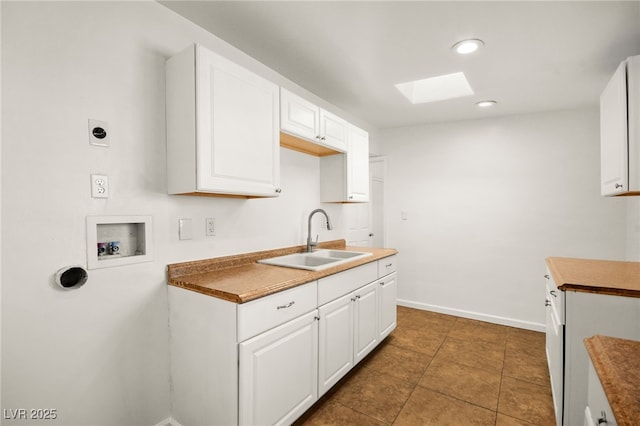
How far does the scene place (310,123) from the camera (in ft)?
7.73

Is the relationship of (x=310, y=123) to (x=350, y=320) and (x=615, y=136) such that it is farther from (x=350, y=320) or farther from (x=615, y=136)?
(x=615, y=136)

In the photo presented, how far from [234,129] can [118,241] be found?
0.82 meters

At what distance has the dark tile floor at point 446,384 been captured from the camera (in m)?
1.92

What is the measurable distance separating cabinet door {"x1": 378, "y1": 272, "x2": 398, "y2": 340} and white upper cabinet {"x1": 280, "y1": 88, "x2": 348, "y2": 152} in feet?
4.09

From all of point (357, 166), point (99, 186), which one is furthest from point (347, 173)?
point (99, 186)

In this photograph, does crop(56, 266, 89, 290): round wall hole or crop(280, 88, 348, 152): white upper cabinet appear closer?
crop(56, 266, 89, 290): round wall hole

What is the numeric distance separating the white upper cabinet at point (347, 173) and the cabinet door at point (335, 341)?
1.04m

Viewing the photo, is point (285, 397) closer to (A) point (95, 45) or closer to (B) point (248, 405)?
(B) point (248, 405)

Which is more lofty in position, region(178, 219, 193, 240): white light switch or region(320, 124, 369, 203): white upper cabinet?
region(320, 124, 369, 203): white upper cabinet

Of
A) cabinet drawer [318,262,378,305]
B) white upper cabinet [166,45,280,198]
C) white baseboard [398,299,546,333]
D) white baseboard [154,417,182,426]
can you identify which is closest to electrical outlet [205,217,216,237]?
white upper cabinet [166,45,280,198]

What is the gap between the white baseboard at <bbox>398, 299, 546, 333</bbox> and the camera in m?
3.34

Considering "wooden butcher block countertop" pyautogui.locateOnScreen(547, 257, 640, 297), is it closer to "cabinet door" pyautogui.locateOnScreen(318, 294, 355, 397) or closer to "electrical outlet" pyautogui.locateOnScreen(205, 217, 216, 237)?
"cabinet door" pyautogui.locateOnScreen(318, 294, 355, 397)

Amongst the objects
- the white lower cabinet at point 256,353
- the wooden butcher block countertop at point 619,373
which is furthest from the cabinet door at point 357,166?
the wooden butcher block countertop at point 619,373

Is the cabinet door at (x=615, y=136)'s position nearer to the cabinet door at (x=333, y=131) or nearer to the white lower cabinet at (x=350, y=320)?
the white lower cabinet at (x=350, y=320)
